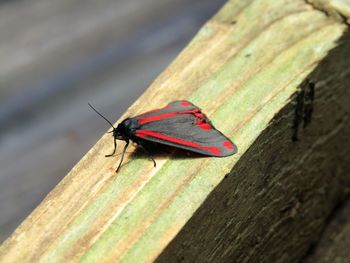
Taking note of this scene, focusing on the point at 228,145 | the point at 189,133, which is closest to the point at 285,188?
the point at 228,145

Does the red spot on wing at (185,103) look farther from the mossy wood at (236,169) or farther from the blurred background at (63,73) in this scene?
the blurred background at (63,73)

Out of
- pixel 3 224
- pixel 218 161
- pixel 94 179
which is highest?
pixel 94 179

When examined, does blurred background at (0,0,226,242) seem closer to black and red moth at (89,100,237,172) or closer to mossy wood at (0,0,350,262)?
black and red moth at (89,100,237,172)

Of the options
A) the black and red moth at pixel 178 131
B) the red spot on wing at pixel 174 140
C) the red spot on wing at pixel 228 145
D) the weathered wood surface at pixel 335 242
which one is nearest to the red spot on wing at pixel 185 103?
the black and red moth at pixel 178 131

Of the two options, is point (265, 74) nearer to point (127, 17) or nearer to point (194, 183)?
point (194, 183)

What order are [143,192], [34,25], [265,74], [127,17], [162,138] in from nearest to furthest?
1. [143,192]
2. [265,74]
3. [162,138]
4. [34,25]
5. [127,17]

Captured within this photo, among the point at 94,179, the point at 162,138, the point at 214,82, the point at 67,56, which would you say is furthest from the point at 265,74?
the point at 67,56

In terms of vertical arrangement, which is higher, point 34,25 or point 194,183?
point 34,25

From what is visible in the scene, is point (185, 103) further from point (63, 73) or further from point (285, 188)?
point (63, 73)
